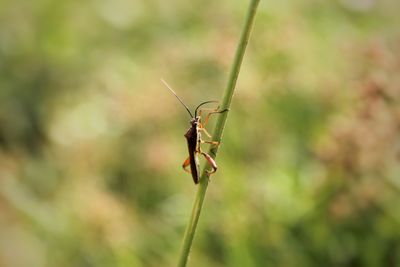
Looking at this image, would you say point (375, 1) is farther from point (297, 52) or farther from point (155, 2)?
point (297, 52)

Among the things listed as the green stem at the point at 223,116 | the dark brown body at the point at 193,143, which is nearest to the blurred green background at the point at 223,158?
the dark brown body at the point at 193,143

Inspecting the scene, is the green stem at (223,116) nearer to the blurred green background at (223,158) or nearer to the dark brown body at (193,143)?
the dark brown body at (193,143)

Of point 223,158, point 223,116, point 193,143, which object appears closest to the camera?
point 223,116

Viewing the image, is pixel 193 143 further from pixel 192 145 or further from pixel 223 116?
pixel 223 116

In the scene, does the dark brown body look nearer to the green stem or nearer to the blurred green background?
the green stem

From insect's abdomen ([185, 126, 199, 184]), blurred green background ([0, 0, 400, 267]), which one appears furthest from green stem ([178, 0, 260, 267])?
blurred green background ([0, 0, 400, 267])

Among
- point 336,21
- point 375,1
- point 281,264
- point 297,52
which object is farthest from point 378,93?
point 375,1

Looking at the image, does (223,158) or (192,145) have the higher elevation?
(223,158)

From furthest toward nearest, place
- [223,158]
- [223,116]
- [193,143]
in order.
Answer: [223,158] < [193,143] < [223,116]

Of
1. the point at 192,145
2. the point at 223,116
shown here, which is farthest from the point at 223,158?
the point at 223,116
